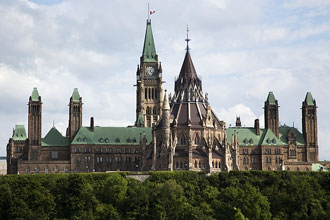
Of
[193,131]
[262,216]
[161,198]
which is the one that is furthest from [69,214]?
[193,131]

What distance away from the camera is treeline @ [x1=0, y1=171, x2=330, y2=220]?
4791 inches

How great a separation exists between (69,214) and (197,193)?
25.6m

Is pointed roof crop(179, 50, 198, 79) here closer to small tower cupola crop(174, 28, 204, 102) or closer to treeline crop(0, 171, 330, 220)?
small tower cupola crop(174, 28, 204, 102)

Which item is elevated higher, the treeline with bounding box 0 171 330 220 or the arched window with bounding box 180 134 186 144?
the arched window with bounding box 180 134 186 144

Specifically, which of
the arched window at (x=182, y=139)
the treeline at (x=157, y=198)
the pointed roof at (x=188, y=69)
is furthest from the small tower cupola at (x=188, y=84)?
the treeline at (x=157, y=198)

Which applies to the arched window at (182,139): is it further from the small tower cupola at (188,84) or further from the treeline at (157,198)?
the treeline at (157,198)

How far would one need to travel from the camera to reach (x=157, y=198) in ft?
410

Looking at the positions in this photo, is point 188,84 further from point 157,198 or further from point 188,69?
point 157,198

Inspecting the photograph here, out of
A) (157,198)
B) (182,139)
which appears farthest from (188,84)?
(157,198)

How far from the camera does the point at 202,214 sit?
119250 millimetres

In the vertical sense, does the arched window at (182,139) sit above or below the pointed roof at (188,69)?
below

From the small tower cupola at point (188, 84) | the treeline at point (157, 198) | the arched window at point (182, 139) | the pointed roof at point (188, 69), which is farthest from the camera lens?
the pointed roof at point (188, 69)

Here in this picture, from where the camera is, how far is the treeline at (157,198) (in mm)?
121688

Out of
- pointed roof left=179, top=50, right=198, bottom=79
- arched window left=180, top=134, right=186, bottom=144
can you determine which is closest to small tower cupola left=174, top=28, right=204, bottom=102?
pointed roof left=179, top=50, right=198, bottom=79
